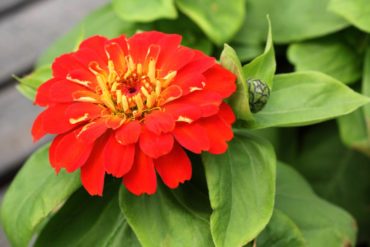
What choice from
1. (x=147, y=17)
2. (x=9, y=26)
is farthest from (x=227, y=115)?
(x=9, y=26)

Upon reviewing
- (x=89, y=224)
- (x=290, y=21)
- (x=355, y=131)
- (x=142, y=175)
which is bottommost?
(x=355, y=131)

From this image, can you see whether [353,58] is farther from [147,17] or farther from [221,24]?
[147,17]

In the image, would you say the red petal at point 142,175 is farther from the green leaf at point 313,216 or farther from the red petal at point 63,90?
the green leaf at point 313,216

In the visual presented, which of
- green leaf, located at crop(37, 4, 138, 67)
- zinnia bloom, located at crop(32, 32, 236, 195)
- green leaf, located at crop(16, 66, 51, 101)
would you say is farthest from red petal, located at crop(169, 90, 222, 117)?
green leaf, located at crop(37, 4, 138, 67)

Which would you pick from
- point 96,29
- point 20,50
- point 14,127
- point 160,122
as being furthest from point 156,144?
point 20,50

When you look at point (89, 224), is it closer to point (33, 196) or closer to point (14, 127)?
point (33, 196)

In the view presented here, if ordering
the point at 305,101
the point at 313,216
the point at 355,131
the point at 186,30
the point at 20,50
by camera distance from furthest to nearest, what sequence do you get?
the point at 20,50 < the point at 186,30 < the point at 355,131 < the point at 313,216 < the point at 305,101
